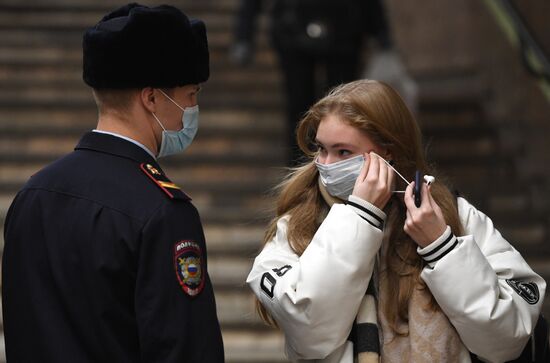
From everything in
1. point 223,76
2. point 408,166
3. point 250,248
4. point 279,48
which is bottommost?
point 250,248

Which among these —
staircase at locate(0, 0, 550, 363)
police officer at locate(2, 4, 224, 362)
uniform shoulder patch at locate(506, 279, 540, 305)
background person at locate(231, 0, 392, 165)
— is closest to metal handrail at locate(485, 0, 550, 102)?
background person at locate(231, 0, 392, 165)

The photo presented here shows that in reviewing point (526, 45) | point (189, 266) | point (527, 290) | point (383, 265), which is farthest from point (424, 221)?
point (526, 45)

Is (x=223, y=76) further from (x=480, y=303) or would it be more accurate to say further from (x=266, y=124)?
(x=480, y=303)

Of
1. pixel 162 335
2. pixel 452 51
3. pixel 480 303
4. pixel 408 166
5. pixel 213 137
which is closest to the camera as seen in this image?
pixel 162 335

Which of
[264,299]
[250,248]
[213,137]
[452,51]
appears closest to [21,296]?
[264,299]

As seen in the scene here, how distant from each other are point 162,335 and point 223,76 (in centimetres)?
643

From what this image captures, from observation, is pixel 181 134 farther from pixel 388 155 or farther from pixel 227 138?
pixel 227 138

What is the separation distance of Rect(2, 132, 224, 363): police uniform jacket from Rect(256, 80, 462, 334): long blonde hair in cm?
55

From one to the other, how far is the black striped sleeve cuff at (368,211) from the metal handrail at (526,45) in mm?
4269

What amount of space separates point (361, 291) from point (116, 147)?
77 centimetres

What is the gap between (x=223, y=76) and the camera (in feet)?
29.9

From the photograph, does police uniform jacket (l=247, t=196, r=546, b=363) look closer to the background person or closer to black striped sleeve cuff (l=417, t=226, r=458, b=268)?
black striped sleeve cuff (l=417, t=226, r=458, b=268)

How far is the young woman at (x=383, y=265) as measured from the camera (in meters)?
3.12

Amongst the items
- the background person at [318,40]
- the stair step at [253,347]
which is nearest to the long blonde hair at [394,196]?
the stair step at [253,347]
